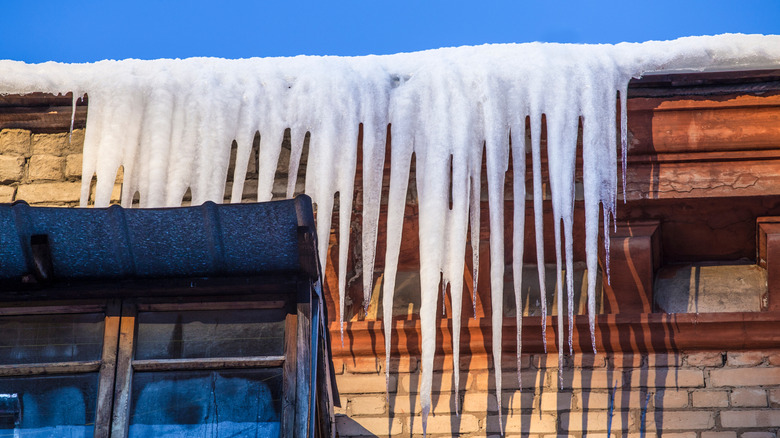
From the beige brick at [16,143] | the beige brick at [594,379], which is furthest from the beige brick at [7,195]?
the beige brick at [594,379]

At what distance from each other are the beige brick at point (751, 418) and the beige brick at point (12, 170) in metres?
2.83

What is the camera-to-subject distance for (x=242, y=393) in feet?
9.52

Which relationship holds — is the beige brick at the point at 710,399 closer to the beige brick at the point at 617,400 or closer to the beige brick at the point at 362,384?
the beige brick at the point at 617,400

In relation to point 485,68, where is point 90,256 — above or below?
below

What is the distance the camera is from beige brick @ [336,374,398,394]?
3928 millimetres

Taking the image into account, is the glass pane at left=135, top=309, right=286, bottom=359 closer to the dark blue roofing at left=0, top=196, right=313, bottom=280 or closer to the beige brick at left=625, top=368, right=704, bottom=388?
the dark blue roofing at left=0, top=196, right=313, bottom=280

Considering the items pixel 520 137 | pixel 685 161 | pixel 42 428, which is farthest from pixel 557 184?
pixel 42 428

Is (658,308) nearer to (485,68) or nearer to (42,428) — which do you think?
(485,68)

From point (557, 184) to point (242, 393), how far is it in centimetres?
158

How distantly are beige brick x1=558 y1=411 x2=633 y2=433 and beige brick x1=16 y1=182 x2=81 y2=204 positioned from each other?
2.08 metres

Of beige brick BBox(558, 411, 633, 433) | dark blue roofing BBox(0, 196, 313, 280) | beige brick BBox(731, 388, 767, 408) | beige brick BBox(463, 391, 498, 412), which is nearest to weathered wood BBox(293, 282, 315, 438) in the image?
dark blue roofing BBox(0, 196, 313, 280)

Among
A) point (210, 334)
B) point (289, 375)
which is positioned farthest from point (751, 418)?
point (210, 334)

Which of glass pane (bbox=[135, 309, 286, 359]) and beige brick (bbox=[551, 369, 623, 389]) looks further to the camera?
beige brick (bbox=[551, 369, 623, 389])

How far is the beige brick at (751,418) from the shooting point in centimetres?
373
